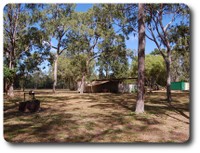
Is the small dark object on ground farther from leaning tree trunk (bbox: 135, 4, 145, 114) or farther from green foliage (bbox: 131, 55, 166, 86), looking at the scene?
green foliage (bbox: 131, 55, 166, 86)

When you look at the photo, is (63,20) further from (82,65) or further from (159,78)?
(159,78)

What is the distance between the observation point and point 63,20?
23.2m

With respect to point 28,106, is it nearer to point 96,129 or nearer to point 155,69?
point 96,129

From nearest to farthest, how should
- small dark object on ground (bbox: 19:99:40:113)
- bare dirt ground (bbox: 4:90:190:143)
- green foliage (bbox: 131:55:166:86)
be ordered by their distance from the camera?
bare dirt ground (bbox: 4:90:190:143) < small dark object on ground (bbox: 19:99:40:113) < green foliage (bbox: 131:55:166:86)

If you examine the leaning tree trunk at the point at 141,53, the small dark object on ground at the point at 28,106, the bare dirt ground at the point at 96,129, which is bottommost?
the bare dirt ground at the point at 96,129

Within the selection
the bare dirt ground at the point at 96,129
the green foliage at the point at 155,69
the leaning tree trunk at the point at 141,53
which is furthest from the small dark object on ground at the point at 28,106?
the green foliage at the point at 155,69

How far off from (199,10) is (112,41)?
16.9 meters

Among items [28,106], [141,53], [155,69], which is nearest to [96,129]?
[141,53]

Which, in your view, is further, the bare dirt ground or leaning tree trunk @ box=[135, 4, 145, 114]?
leaning tree trunk @ box=[135, 4, 145, 114]

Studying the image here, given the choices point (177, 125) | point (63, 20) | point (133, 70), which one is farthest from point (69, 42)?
point (177, 125)

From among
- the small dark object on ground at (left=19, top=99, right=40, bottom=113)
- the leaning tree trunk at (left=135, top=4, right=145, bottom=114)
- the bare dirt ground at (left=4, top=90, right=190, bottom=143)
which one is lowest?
the bare dirt ground at (left=4, top=90, right=190, bottom=143)

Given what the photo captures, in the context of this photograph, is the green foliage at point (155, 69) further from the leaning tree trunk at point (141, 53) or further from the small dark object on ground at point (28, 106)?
the small dark object on ground at point (28, 106)

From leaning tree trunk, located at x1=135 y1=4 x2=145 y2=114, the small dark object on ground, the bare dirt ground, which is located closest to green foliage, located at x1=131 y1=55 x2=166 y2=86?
leaning tree trunk, located at x1=135 y1=4 x2=145 y2=114

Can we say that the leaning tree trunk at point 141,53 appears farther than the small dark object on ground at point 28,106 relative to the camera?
No
